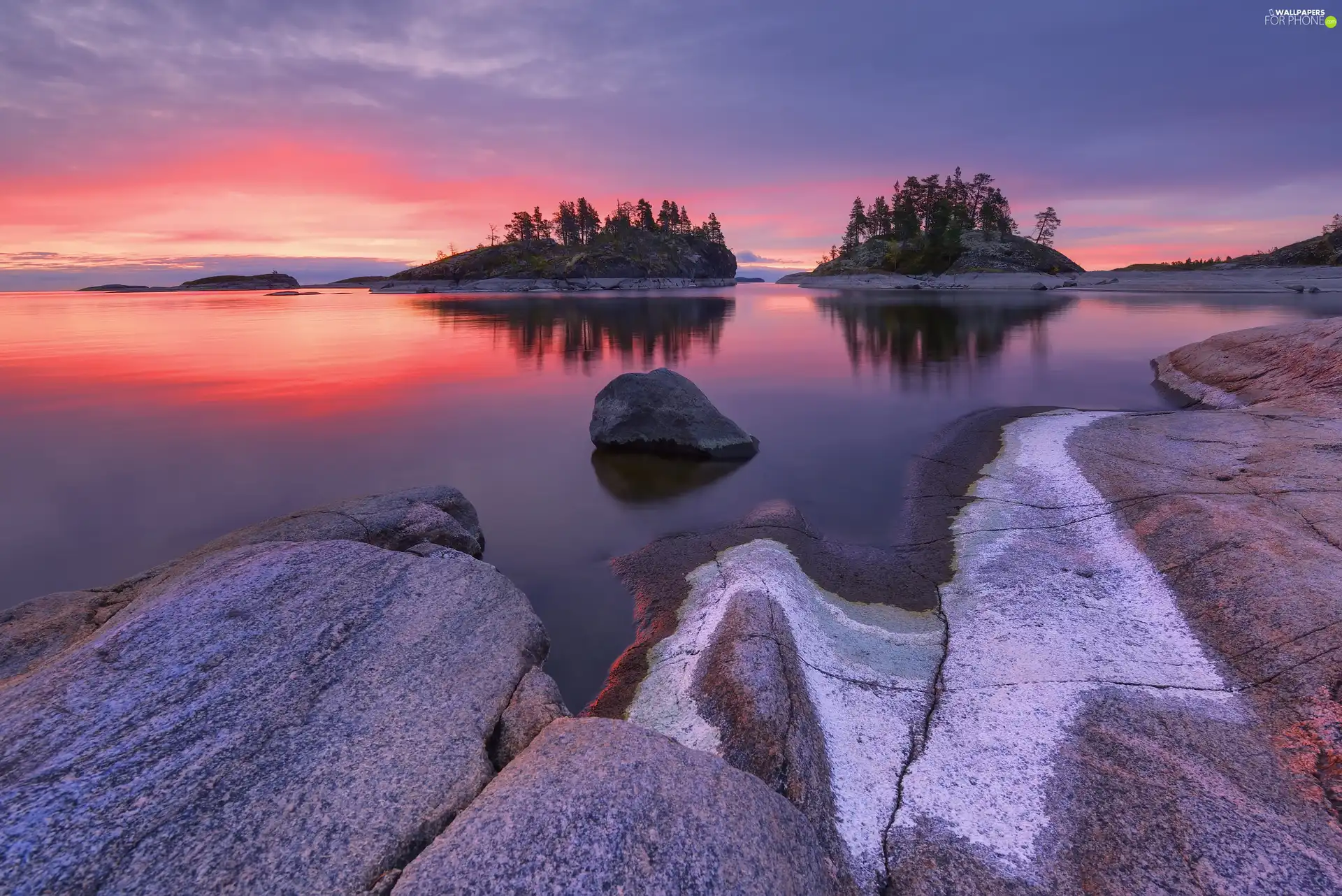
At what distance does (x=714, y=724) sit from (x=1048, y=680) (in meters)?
3.73

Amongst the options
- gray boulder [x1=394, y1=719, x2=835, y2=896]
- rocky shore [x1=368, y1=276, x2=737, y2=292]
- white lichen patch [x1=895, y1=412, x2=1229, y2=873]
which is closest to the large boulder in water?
white lichen patch [x1=895, y1=412, x2=1229, y2=873]

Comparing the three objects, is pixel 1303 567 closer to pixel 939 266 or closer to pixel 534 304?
pixel 534 304

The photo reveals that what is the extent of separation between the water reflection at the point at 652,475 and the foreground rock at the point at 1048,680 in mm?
2941

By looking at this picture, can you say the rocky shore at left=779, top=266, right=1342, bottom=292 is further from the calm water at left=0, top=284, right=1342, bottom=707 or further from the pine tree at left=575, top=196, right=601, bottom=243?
the pine tree at left=575, top=196, right=601, bottom=243

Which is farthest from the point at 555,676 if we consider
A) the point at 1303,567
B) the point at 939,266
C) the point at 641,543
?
the point at 939,266

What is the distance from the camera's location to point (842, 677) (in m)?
6.70

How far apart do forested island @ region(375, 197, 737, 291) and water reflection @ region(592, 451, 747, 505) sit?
516 ft

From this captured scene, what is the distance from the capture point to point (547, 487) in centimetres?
1491

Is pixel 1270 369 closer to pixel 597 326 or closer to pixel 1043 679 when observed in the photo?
pixel 1043 679

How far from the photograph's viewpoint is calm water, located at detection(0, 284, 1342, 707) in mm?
11766

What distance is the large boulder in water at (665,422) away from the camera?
15930mm

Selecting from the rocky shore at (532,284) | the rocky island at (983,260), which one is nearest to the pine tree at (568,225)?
the rocky shore at (532,284)

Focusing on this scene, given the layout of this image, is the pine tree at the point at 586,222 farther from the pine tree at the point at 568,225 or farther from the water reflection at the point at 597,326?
the water reflection at the point at 597,326

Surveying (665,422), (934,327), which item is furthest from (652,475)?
(934,327)
